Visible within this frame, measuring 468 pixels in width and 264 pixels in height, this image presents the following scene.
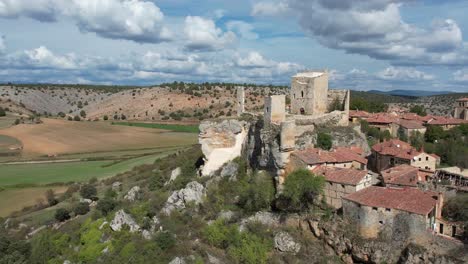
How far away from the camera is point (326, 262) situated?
32031mm

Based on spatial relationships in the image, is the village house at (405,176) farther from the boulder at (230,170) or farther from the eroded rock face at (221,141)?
the eroded rock face at (221,141)

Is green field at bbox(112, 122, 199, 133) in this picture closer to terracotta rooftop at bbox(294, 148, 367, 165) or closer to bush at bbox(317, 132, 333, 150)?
bush at bbox(317, 132, 333, 150)

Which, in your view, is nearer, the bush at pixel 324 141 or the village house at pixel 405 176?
the village house at pixel 405 176

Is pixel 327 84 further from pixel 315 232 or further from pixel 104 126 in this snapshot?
pixel 104 126

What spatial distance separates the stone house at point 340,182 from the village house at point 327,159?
118 cm

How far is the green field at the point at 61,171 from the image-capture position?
61.8m

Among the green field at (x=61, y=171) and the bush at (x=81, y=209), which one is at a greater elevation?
the green field at (x=61, y=171)

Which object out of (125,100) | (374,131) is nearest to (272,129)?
(374,131)

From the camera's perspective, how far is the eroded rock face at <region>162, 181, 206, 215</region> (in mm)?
43406

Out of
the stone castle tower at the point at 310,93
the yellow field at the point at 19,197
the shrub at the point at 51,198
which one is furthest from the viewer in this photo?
the shrub at the point at 51,198

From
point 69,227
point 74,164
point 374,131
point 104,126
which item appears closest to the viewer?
point 69,227

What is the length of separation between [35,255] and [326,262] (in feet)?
88.7

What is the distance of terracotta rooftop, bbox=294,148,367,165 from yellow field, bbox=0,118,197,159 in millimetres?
51739

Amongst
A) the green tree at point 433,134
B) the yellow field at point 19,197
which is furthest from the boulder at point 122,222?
the green tree at point 433,134
